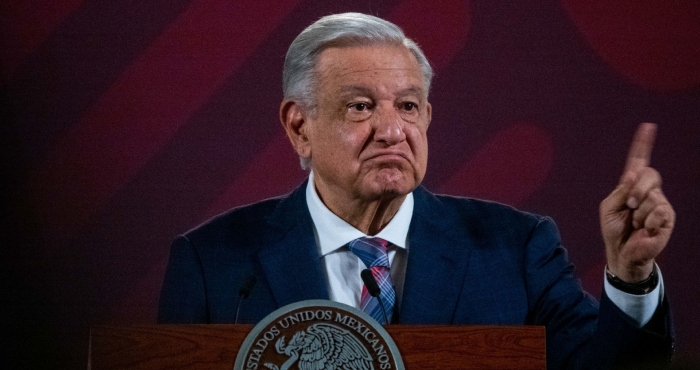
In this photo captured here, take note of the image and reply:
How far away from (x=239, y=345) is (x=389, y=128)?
78cm

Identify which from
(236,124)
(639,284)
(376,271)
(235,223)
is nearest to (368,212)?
(376,271)

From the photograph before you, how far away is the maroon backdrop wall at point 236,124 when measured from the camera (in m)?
3.04

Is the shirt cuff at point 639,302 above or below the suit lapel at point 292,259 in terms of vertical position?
below

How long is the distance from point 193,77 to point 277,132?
330 millimetres

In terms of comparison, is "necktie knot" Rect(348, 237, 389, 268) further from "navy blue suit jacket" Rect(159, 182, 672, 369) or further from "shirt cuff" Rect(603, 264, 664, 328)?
"shirt cuff" Rect(603, 264, 664, 328)

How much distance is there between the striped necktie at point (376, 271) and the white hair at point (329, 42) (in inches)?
16.6

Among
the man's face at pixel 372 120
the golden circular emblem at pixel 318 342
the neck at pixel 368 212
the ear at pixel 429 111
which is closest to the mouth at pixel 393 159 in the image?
the man's face at pixel 372 120

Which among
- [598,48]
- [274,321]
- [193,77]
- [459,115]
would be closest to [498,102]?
[459,115]

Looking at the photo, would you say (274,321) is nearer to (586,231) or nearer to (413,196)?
(413,196)

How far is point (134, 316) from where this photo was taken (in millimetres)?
3006

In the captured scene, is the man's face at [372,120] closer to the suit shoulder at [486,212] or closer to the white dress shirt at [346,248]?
the white dress shirt at [346,248]

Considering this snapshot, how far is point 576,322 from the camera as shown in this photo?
2.53 metres

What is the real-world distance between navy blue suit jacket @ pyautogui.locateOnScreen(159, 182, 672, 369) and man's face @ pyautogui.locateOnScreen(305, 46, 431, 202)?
178 millimetres

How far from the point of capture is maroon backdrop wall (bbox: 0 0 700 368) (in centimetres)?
304
